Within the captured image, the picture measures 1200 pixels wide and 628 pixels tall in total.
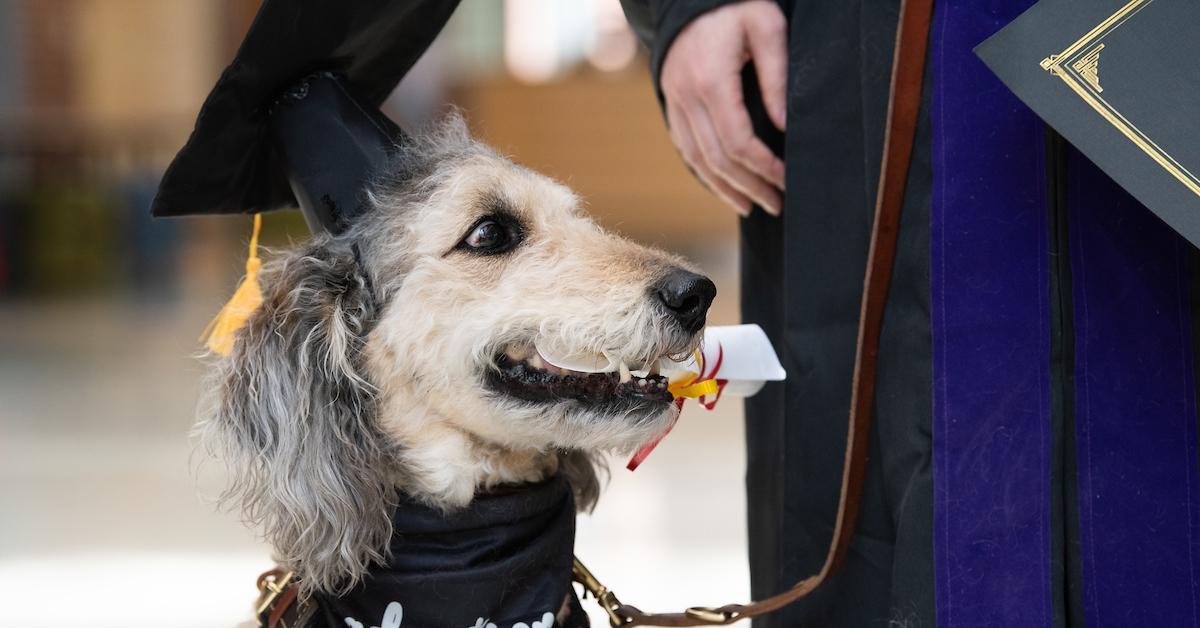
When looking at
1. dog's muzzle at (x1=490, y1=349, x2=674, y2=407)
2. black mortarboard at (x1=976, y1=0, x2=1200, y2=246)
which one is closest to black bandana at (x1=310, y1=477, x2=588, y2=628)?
dog's muzzle at (x1=490, y1=349, x2=674, y2=407)

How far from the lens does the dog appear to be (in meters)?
1.15

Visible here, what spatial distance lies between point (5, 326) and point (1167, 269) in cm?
608

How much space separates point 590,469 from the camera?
56.1 inches

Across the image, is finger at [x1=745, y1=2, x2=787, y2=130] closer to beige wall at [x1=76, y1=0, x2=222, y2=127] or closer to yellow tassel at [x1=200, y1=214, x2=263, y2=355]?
yellow tassel at [x1=200, y1=214, x2=263, y2=355]

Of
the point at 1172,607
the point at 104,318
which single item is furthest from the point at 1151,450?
the point at 104,318

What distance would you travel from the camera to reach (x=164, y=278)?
24.6ft

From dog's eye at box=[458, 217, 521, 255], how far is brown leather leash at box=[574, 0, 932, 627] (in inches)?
15.2

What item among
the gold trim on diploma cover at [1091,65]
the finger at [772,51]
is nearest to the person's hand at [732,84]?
the finger at [772,51]

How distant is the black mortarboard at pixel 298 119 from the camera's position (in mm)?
1142

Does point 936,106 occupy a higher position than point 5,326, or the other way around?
point 5,326

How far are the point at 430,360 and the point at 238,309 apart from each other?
0.28 m

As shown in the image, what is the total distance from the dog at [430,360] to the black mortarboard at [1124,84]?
37 centimetres

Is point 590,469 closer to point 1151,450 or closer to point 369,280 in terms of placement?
point 369,280

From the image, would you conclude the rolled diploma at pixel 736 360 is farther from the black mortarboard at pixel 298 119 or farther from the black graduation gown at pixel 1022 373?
the black mortarboard at pixel 298 119
